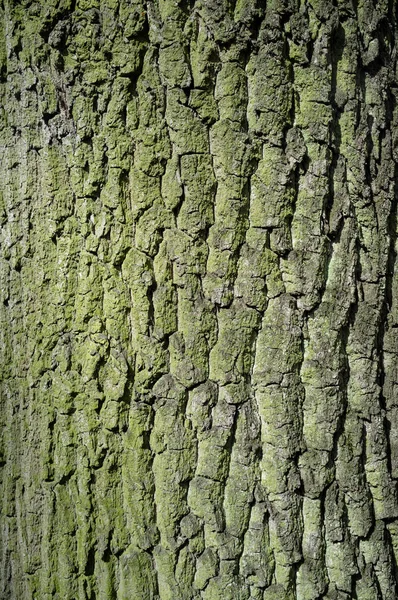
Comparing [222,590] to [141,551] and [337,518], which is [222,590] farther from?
[337,518]

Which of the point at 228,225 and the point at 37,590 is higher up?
the point at 228,225

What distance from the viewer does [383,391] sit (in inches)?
57.8

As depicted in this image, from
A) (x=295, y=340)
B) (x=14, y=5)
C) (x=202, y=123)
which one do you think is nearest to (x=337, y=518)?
(x=295, y=340)

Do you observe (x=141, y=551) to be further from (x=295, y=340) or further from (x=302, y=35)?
(x=302, y=35)

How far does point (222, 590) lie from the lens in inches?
54.6

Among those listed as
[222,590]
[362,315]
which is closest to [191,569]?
[222,590]

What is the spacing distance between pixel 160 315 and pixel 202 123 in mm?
464

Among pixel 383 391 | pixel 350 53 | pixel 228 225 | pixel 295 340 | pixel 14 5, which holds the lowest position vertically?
pixel 383 391

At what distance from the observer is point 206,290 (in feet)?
4.51

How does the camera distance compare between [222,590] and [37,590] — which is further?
[37,590]

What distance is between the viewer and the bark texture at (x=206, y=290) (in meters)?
1.35

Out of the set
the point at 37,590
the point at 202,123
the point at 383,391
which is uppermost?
the point at 202,123

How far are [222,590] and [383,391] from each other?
63 cm

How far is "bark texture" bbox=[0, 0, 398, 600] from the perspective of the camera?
4.43 feet
